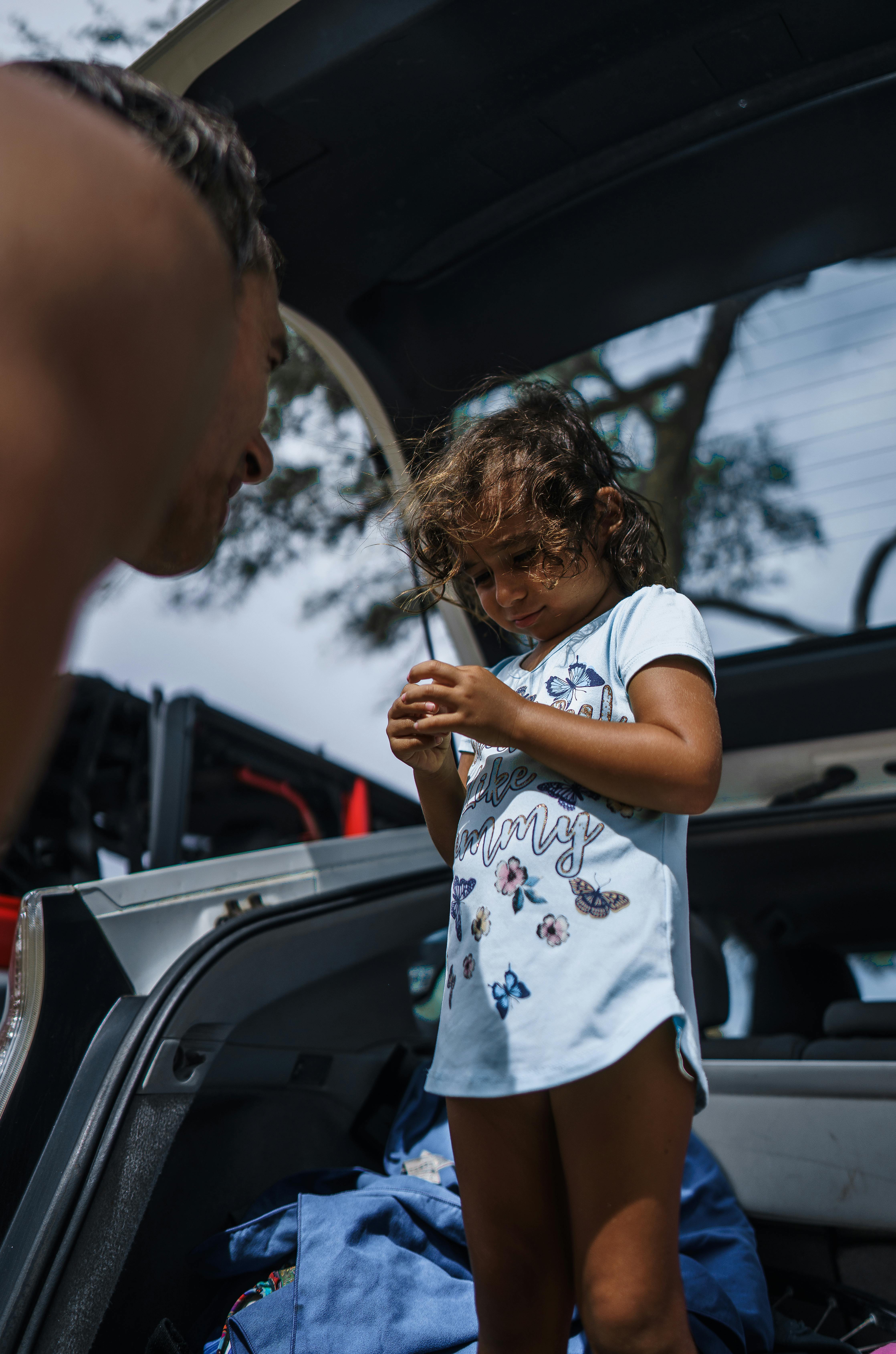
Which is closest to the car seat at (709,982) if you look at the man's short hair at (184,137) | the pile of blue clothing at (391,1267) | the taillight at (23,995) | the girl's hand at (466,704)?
the pile of blue clothing at (391,1267)

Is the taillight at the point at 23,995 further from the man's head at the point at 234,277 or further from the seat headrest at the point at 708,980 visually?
the seat headrest at the point at 708,980

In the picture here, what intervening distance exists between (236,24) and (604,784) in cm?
104

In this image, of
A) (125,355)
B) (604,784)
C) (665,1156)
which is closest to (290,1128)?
(665,1156)

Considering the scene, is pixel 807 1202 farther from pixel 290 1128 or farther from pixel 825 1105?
pixel 290 1128

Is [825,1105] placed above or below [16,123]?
below

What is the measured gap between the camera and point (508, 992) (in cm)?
103

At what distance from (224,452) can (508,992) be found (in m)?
0.67

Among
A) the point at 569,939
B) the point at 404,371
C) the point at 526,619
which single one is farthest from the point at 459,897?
the point at 404,371

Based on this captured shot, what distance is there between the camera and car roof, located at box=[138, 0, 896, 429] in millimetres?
1149

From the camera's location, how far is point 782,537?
205 centimetres

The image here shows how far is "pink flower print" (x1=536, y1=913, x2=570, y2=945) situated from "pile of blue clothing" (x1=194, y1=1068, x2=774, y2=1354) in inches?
17.4

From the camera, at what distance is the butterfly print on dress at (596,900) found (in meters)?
1.02

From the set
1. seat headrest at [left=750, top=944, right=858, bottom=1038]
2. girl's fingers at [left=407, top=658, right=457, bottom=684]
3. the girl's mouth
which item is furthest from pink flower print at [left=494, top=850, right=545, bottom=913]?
seat headrest at [left=750, top=944, right=858, bottom=1038]

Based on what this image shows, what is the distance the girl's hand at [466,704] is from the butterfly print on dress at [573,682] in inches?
4.6
